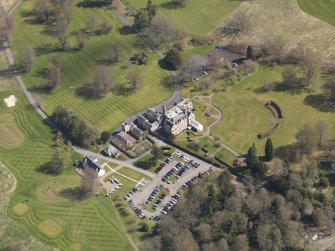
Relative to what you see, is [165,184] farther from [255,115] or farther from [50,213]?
[255,115]

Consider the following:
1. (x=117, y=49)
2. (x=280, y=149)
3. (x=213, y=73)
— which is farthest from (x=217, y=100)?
(x=117, y=49)

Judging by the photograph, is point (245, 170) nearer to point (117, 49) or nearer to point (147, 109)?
point (147, 109)

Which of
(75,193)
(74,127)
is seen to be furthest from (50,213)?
(74,127)

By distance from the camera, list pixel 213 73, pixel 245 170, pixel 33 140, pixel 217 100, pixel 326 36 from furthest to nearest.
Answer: pixel 326 36 → pixel 213 73 → pixel 217 100 → pixel 33 140 → pixel 245 170

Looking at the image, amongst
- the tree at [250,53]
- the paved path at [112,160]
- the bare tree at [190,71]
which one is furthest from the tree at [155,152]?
the tree at [250,53]

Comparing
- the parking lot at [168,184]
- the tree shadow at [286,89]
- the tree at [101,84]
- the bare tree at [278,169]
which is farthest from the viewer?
the tree at [101,84]

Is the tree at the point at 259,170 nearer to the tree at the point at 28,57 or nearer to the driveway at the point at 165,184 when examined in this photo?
the driveway at the point at 165,184

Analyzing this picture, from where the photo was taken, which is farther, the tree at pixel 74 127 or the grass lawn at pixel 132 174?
the tree at pixel 74 127
